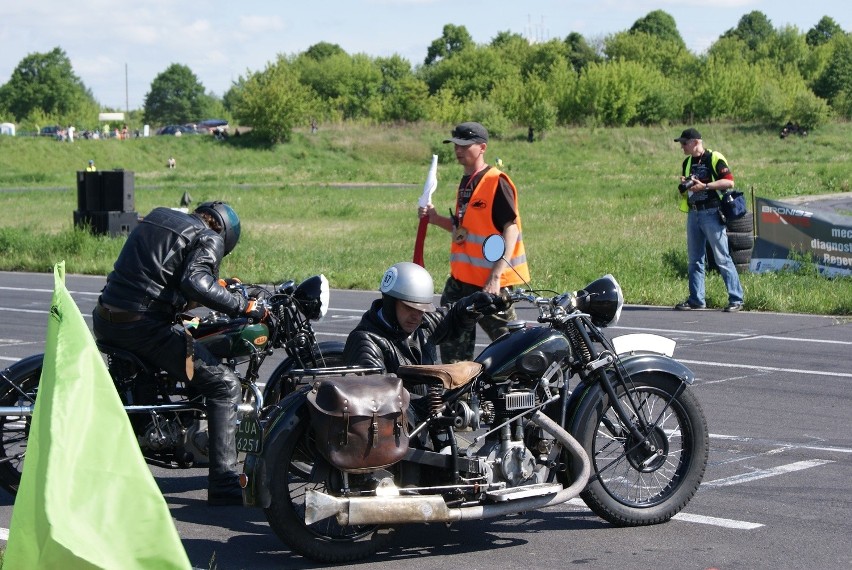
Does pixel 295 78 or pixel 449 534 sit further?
pixel 295 78

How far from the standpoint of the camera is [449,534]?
5.88 meters

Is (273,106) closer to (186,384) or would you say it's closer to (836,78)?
(836,78)

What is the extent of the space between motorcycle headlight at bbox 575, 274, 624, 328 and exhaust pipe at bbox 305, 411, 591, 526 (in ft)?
1.86

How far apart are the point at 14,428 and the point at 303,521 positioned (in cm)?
206

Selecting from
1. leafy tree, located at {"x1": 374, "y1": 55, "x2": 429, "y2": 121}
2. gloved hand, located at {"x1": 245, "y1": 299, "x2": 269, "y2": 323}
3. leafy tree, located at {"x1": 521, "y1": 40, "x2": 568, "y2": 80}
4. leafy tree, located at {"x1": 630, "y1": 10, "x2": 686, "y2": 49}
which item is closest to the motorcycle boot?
gloved hand, located at {"x1": 245, "y1": 299, "x2": 269, "y2": 323}

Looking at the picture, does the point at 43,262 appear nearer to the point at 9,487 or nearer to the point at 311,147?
the point at 9,487

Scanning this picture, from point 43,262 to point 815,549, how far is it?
59.8 ft

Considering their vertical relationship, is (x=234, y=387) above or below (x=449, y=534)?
above

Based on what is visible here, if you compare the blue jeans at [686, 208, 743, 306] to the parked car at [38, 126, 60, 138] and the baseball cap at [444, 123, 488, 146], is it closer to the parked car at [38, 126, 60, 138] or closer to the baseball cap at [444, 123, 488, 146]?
the baseball cap at [444, 123, 488, 146]

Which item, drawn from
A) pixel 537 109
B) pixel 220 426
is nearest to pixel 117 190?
pixel 220 426

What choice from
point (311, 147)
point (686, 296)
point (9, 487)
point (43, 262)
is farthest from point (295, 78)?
point (9, 487)

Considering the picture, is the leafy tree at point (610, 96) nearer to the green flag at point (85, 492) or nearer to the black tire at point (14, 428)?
the black tire at point (14, 428)

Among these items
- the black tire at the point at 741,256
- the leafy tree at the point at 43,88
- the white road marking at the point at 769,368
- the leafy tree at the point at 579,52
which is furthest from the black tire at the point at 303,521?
the leafy tree at the point at 579,52

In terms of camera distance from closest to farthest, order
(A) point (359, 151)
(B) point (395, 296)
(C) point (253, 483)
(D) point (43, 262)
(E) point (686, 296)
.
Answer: (C) point (253, 483), (B) point (395, 296), (E) point (686, 296), (D) point (43, 262), (A) point (359, 151)
